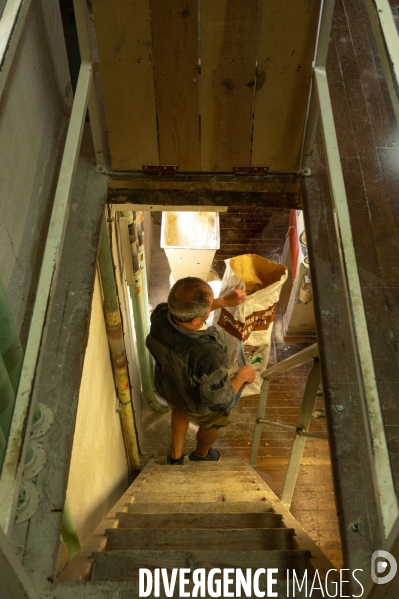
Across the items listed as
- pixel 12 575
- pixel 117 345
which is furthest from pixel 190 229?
pixel 12 575

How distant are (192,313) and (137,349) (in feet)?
5.41

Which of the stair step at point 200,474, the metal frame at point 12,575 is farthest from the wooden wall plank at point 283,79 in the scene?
the stair step at point 200,474

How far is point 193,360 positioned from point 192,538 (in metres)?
0.95

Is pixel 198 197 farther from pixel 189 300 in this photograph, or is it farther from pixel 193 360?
pixel 193 360

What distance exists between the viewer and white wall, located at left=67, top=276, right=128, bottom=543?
2.60 metres

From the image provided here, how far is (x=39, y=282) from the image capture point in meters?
1.76

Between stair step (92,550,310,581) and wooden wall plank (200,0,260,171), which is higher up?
wooden wall plank (200,0,260,171)

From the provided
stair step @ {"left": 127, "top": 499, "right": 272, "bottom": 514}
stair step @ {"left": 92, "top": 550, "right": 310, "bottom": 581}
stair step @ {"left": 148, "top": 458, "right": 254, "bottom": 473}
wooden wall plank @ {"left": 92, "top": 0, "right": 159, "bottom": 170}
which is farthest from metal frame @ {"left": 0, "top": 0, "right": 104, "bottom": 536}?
stair step @ {"left": 148, "top": 458, "right": 254, "bottom": 473}

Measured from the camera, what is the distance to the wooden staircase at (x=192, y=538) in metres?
1.95

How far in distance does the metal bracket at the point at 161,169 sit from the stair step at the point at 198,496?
189cm

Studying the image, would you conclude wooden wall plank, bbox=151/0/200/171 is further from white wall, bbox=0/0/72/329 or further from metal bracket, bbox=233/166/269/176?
white wall, bbox=0/0/72/329

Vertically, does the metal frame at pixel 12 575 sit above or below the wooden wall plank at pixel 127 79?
below

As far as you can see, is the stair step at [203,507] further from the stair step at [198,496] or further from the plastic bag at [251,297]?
the plastic bag at [251,297]

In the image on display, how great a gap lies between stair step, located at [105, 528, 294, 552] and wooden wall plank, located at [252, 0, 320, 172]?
1.70 m
